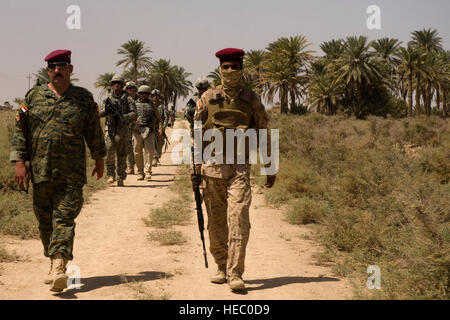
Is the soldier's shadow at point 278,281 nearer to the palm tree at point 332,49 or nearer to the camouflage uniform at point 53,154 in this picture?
the camouflage uniform at point 53,154

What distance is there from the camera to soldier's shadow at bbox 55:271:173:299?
4922mm

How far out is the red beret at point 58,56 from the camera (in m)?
5.06

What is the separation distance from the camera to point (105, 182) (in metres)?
12.4

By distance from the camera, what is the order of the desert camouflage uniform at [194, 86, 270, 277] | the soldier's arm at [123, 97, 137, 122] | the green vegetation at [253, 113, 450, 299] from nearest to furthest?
the green vegetation at [253, 113, 450, 299]
the desert camouflage uniform at [194, 86, 270, 277]
the soldier's arm at [123, 97, 137, 122]

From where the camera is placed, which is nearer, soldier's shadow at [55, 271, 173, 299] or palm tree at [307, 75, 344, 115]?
soldier's shadow at [55, 271, 173, 299]

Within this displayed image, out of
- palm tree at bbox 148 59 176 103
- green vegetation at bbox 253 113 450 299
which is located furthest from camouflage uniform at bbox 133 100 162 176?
palm tree at bbox 148 59 176 103

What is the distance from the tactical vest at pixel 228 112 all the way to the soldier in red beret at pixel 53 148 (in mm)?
1235

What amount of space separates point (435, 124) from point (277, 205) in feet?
54.4

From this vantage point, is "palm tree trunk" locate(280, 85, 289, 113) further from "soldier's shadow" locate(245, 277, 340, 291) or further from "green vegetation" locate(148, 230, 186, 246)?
"soldier's shadow" locate(245, 277, 340, 291)

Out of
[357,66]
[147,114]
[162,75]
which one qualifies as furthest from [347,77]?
[147,114]

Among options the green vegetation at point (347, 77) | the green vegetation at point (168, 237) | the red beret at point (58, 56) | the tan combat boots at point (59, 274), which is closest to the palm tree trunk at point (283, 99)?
the green vegetation at point (347, 77)

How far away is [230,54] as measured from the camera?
5195 millimetres

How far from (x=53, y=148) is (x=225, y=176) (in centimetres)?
164

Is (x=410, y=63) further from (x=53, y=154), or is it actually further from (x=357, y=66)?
(x=53, y=154)
